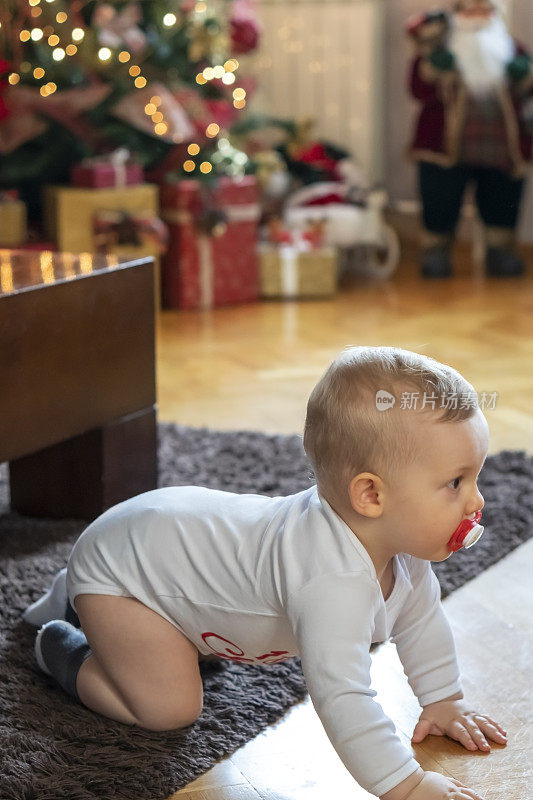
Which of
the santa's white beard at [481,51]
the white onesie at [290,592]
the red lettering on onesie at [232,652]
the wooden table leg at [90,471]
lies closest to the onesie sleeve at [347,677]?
the white onesie at [290,592]

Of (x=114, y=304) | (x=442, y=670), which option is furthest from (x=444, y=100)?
(x=442, y=670)

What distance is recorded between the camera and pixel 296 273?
301cm

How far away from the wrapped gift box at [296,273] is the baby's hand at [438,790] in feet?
7.43

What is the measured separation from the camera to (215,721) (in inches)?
38.1

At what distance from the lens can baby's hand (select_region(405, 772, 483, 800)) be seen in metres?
0.80

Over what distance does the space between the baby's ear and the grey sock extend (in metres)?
0.33

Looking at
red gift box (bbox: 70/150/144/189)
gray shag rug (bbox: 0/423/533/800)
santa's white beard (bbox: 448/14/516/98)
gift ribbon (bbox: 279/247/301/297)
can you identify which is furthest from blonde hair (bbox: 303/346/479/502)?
santa's white beard (bbox: 448/14/516/98)

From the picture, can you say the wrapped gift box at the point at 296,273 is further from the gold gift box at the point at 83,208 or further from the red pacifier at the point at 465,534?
the red pacifier at the point at 465,534

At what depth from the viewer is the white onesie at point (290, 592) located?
0.80m

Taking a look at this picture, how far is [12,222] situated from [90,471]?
1.32m

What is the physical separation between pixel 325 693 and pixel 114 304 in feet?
2.32

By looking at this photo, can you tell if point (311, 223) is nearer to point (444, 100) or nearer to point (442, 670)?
point (444, 100)

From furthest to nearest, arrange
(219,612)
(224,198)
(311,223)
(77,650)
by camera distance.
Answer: (311,223) < (224,198) < (77,650) < (219,612)

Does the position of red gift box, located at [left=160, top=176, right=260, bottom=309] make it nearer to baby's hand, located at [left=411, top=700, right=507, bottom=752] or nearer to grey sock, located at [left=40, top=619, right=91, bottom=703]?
grey sock, located at [left=40, top=619, right=91, bottom=703]
